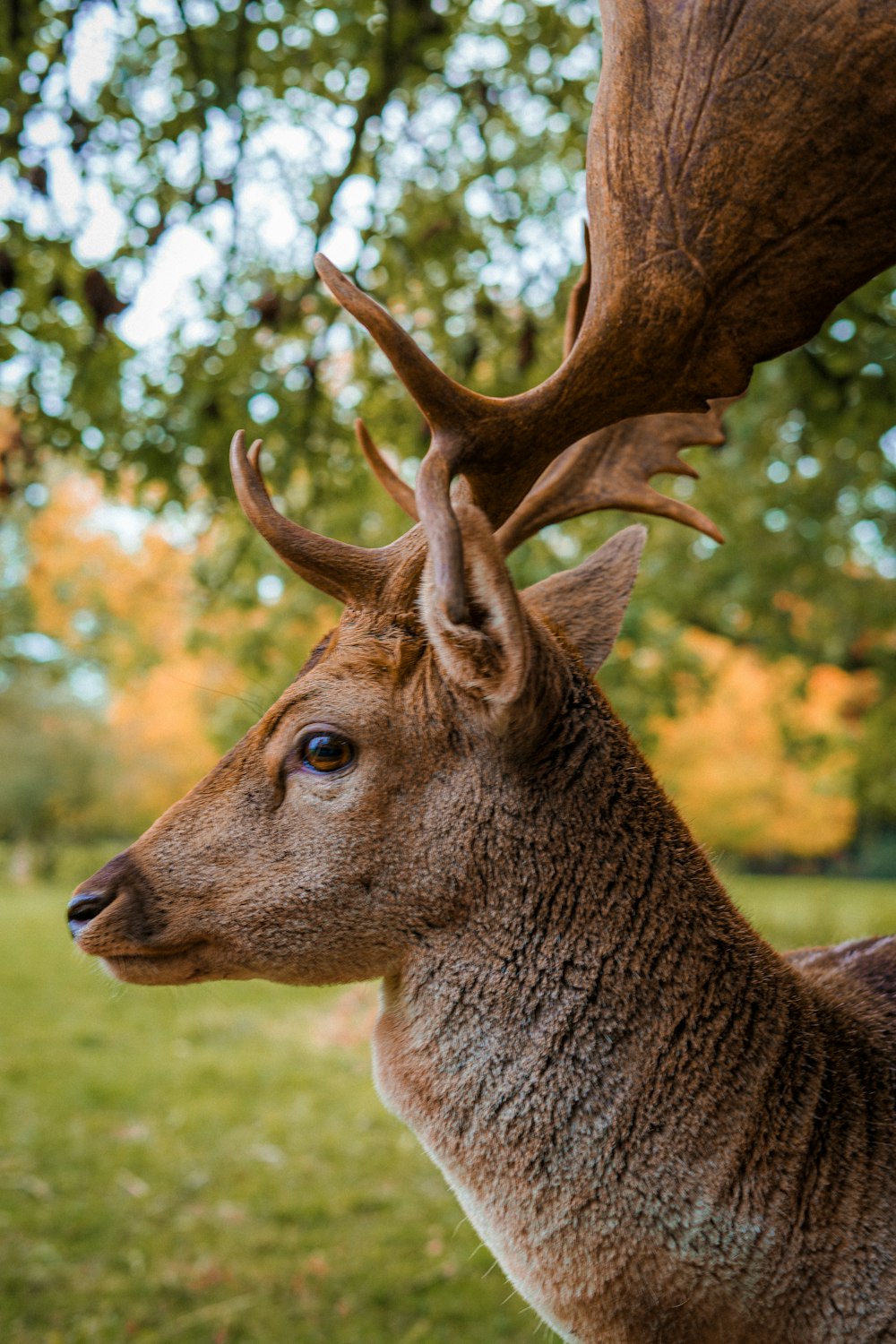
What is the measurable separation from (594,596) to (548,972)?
2.93 feet

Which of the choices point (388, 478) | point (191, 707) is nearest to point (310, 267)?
point (388, 478)

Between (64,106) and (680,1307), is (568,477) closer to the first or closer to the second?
(680,1307)

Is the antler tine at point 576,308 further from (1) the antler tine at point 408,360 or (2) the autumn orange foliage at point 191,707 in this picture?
(2) the autumn orange foliage at point 191,707

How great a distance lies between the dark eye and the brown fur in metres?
0.02

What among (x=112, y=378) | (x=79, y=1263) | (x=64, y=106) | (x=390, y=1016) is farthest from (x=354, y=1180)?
(x=64, y=106)

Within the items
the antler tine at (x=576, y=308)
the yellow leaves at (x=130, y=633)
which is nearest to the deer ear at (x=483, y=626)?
the antler tine at (x=576, y=308)

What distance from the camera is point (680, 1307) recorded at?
6.22 ft

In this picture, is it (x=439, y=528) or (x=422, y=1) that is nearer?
(x=439, y=528)

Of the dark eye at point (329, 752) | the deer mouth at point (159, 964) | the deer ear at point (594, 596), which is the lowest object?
the deer mouth at point (159, 964)

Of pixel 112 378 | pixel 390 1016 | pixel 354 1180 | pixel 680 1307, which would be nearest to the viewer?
pixel 680 1307

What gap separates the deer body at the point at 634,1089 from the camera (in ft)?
6.21

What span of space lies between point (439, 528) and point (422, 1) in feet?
12.4

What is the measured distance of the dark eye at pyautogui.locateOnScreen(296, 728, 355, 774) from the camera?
2125mm

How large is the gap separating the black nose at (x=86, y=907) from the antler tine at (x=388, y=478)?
3.81 feet
